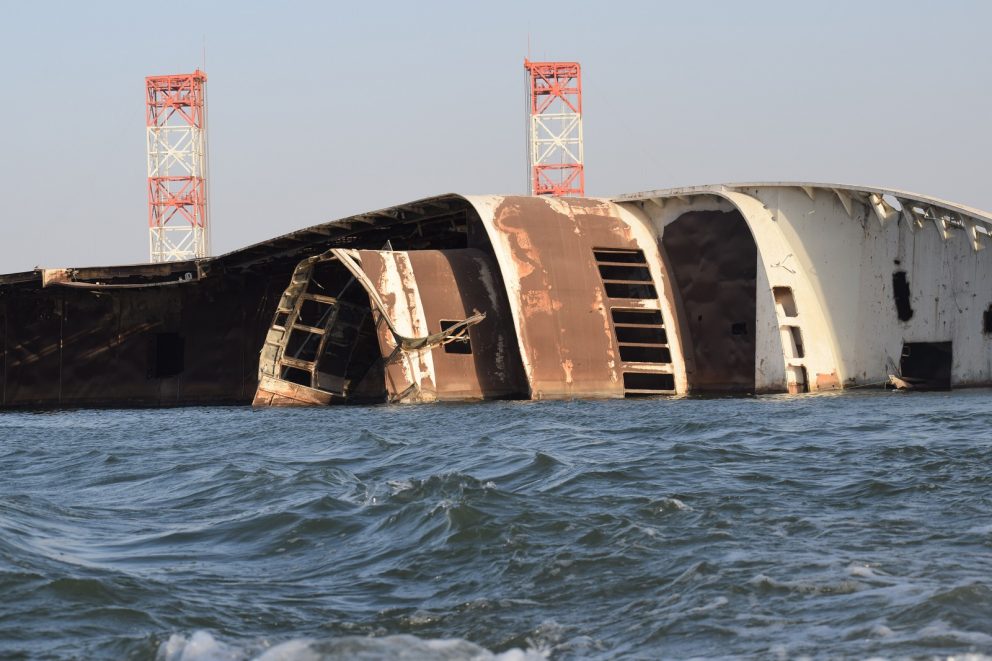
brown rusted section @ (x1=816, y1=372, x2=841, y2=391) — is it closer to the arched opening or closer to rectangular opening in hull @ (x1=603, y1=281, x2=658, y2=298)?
the arched opening

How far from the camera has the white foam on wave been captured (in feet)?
20.3

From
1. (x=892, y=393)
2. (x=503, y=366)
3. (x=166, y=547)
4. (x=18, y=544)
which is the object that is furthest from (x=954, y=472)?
(x=503, y=366)

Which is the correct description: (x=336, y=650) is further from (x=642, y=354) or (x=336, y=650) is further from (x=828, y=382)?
(x=642, y=354)

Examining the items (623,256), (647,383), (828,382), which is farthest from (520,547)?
(623,256)

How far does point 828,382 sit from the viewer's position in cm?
2353

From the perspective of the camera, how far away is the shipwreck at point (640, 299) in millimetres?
22969

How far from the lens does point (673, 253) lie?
25.5 m

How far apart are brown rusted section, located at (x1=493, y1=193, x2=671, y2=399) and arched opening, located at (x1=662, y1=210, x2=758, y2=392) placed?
30.1 inches

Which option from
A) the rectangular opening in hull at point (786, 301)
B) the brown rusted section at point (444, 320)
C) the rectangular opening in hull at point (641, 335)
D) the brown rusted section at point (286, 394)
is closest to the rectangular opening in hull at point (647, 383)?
the rectangular opening in hull at point (641, 335)

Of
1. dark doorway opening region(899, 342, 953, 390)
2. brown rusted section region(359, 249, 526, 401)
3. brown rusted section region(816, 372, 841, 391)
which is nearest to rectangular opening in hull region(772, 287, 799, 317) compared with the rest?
brown rusted section region(816, 372, 841, 391)

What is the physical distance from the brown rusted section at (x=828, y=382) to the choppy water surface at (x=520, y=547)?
7957mm

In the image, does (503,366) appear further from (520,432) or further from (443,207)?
(520,432)

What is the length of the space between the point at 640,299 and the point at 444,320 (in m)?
4.13

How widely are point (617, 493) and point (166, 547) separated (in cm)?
370
